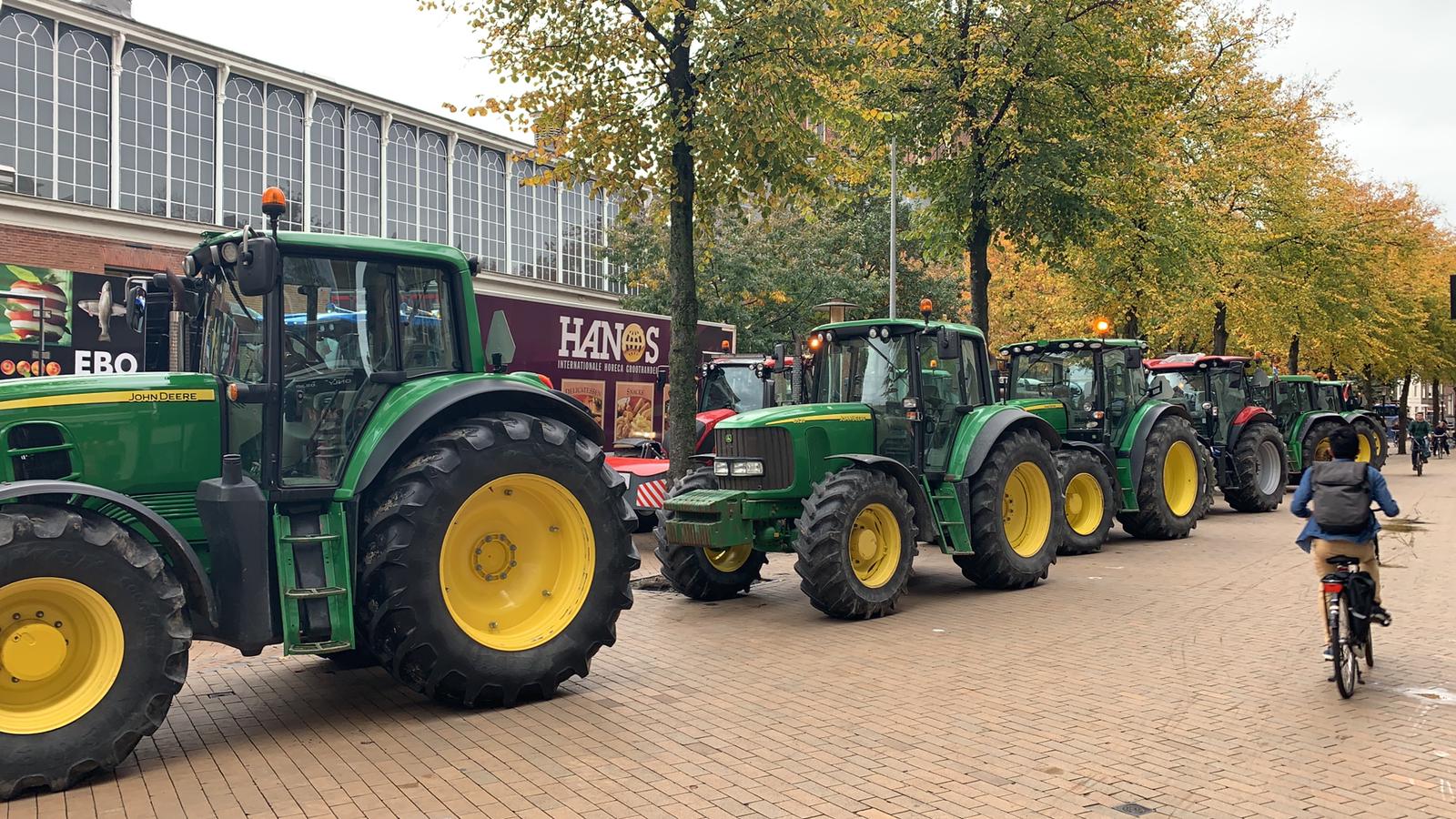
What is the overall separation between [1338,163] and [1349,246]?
232 inches

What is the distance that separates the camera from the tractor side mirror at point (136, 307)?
6.78m

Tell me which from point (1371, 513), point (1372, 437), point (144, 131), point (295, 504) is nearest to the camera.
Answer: point (295, 504)

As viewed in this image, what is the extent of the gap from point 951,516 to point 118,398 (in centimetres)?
706

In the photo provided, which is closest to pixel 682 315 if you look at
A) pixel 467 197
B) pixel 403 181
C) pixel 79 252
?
pixel 79 252

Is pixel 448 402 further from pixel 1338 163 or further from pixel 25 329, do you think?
pixel 1338 163

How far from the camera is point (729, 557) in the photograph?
35.2 ft

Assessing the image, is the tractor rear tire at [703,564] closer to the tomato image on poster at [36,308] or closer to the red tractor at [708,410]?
the red tractor at [708,410]

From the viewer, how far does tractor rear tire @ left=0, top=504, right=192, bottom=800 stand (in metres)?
5.11

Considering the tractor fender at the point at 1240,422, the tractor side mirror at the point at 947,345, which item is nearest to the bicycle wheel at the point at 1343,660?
the tractor side mirror at the point at 947,345

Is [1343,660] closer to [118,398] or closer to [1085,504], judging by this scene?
[118,398]

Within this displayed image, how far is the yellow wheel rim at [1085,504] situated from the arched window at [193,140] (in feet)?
73.1

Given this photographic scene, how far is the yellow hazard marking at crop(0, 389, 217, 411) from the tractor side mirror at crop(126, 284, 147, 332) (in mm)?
1030

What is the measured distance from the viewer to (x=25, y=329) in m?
11.8

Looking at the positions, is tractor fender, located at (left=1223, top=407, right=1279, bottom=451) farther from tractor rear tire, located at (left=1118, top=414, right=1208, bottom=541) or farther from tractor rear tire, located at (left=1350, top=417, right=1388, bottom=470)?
tractor rear tire, located at (left=1350, top=417, right=1388, bottom=470)
